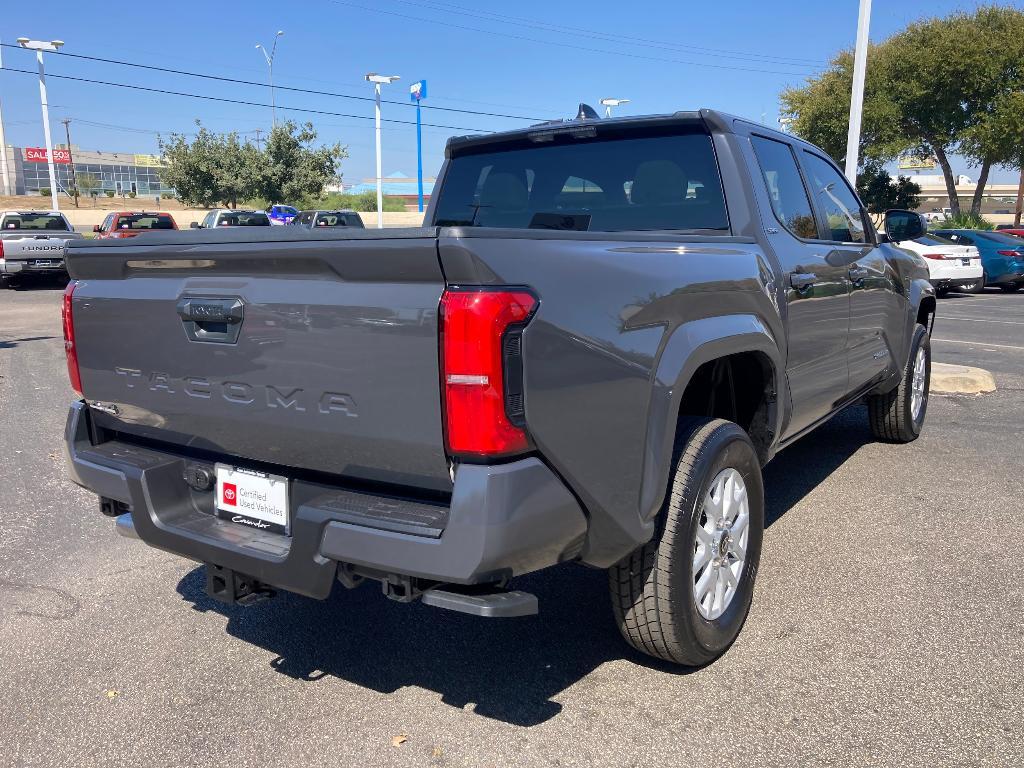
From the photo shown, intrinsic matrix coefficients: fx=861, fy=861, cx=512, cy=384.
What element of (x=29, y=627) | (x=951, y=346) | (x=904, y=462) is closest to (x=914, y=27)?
(x=951, y=346)

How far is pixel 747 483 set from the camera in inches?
132

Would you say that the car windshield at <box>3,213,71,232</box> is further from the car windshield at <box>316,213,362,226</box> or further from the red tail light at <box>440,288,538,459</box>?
the red tail light at <box>440,288,538,459</box>

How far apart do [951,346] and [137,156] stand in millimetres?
122130

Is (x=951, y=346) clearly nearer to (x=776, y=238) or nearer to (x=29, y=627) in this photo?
(x=776, y=238)

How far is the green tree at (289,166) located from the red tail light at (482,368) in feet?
150

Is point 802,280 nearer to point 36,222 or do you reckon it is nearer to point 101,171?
point 36,222

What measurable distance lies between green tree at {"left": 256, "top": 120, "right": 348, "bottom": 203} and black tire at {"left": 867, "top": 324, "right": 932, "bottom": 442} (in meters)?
42.9

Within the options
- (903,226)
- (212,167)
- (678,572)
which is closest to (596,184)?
(678,572)

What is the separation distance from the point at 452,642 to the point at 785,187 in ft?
8.70

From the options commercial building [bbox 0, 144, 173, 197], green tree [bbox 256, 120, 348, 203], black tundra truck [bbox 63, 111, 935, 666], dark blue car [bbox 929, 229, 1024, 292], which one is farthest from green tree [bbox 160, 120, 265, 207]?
commercial building [bbox 0, 144, 173, 197]

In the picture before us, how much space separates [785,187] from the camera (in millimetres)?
4207

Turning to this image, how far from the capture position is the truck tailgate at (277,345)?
7.54 feet

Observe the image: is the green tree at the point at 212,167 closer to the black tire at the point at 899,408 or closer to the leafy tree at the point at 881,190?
the leafy tree at the point at 881,190

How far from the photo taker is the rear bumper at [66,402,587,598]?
7.29 ft
